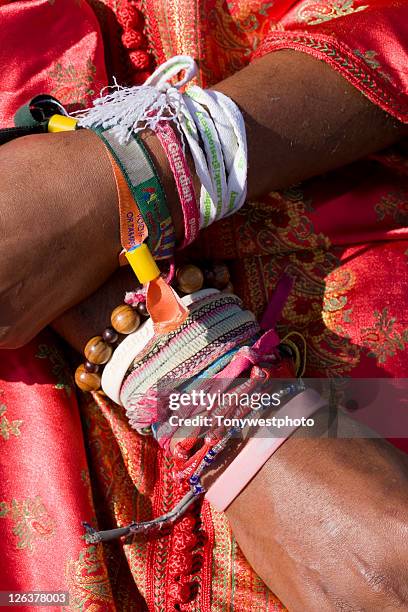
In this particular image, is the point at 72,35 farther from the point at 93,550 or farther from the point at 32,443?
the point at 93,550

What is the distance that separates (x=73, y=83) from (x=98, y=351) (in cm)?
51

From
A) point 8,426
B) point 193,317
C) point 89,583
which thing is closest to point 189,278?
point 193,317

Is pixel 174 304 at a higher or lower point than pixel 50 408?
higher

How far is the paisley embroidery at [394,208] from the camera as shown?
46.5 inches

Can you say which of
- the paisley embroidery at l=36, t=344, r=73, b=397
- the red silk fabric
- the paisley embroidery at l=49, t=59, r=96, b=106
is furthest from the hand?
the paisley embroidery at l=49, t=59, r=96, b=106

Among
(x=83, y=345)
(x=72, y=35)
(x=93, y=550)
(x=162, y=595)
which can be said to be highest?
(x=72, y=35)

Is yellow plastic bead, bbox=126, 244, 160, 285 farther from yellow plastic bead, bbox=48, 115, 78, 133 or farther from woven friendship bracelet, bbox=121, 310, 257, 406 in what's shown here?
yellow plastic bead, bbox=48, 115, 78, 133

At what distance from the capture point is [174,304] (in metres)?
0.98

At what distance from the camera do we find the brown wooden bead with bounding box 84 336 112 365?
1.06 meters

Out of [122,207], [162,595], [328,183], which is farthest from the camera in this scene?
[328,183]

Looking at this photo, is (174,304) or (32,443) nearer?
(174,304)

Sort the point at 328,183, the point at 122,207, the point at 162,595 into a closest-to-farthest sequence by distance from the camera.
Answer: the point at 122,207 → the point at 162,595 → the point at 328,183

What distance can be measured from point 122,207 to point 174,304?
0.16 meters

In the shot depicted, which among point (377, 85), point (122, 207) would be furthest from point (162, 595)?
point (377, 85)
